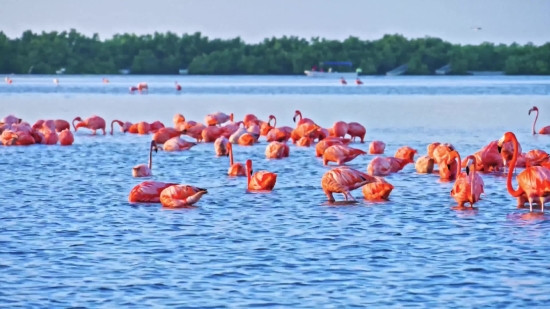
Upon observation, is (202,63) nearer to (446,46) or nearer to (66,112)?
(446,46)

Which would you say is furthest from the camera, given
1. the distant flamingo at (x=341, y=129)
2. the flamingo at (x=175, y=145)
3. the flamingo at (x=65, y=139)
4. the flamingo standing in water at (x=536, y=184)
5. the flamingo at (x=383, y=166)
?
the distant flamingo at (x=341, y=129)

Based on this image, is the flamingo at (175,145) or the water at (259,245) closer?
the water at (259,245)

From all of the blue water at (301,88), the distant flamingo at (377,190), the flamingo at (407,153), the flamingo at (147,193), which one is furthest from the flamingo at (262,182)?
the blue water at (301,88)

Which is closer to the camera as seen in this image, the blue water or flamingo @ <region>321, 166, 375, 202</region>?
flamingo @ <region>321, 166, 375, 202</region>

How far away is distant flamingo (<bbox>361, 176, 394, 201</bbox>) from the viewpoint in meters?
13.9

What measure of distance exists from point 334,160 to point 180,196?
574cm

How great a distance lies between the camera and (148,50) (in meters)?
126

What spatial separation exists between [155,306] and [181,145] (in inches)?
552

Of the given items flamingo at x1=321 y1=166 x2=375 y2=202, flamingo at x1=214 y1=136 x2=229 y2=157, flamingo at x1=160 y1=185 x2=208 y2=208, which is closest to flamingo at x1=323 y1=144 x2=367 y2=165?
flamingo at x1=214 y1=136 x2=229 y2=157

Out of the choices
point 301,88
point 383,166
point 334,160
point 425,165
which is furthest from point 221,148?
point 301,88

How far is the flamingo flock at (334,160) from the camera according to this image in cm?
1316

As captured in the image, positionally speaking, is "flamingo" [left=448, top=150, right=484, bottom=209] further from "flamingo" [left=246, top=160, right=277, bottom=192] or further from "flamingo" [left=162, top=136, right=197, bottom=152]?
"flamingo" [left=162, top=136, right=197, bottom=152]

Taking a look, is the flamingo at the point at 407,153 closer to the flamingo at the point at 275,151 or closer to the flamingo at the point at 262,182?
the flamingo at the point at 275,151

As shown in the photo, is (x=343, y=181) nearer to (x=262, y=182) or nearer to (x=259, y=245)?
(x=262, y=182)
